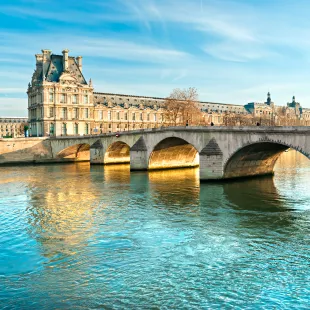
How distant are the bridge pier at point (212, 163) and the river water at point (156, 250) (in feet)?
18.4

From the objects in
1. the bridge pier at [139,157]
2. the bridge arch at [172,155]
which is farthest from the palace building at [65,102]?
the bridge pier at [139,157]

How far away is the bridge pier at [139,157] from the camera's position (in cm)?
5184

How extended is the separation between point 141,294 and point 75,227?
31.4 ft

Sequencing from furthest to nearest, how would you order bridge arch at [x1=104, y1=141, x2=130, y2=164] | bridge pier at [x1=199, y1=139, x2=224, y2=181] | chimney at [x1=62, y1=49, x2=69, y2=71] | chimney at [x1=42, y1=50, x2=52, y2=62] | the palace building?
chimney at [x1=42, y1=50, x2=52, y2=62] → chimney at [x1=62, y1=49, x2=69, y2=71] → the palace building → bridge arch at [x1=104, y1=141, x2=130, y2=164] → bridge pier at [x1=199, y1=139, x2=224, y2=181]

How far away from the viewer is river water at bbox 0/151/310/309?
13.6 meters

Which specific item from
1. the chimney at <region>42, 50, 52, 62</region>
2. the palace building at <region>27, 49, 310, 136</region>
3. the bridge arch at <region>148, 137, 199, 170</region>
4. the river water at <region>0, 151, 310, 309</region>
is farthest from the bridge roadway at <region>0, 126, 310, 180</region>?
the chimney at <region>42, 50, 52, 62</region>

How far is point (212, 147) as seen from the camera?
39625mm

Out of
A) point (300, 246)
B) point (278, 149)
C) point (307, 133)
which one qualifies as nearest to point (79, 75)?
point (278, 149)

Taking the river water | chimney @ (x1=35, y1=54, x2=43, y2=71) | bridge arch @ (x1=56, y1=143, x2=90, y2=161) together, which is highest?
chimney @ (x1=35, y1=54, x2=43, y2=71)

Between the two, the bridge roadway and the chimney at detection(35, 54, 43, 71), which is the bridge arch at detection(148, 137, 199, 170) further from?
the chimney at detection(35, 54, 43, 71)

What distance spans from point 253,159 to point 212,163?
15.4 ft

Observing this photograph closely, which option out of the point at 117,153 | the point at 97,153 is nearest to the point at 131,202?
the point at 97,153

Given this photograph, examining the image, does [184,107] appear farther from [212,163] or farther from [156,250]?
[156,250]

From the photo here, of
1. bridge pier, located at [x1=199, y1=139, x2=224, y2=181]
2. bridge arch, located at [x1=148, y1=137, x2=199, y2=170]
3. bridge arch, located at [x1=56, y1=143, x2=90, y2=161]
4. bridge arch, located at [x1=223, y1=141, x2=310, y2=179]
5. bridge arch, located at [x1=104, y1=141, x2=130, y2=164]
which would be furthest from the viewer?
bridge arch, located at [x1=56, y1=143, x2=90, y2=161]
